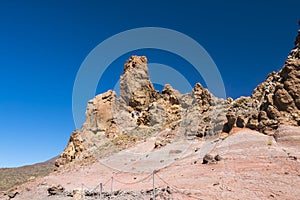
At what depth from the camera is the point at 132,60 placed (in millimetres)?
61250

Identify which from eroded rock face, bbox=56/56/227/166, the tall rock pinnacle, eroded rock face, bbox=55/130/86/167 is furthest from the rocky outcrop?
the tall rock pinnacle

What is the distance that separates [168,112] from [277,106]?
26.1 m

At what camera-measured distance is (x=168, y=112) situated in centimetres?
5228

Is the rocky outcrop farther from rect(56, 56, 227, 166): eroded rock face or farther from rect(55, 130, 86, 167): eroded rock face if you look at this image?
rect(55, 130, 86, 167): eroded rock face

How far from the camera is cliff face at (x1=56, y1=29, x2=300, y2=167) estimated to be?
27453mm

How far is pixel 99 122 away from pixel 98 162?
1541 centimetres

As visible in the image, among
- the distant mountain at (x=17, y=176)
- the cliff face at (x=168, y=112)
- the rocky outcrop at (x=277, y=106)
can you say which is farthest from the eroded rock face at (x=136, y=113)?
the distant mountain at (x=17, y=176)

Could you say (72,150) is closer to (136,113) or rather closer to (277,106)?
(136,113)

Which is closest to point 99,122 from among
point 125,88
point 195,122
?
point 125,88

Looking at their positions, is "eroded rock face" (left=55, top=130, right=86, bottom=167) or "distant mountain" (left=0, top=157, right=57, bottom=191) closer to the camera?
"eroded rock face" (left=55, top=130, right=86, bottom=167)

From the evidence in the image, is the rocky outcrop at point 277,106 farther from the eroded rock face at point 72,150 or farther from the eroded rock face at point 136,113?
the eroded rock face at point 72,150

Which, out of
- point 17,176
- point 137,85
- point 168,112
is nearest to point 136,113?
point 137,85

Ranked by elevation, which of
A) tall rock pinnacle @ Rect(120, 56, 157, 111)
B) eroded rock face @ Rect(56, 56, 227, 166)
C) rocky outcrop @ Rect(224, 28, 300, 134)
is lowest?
rocky outcrop @ Rect(224, 28, 300, 134)

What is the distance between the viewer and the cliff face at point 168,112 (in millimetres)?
27453
